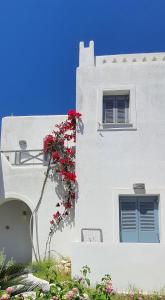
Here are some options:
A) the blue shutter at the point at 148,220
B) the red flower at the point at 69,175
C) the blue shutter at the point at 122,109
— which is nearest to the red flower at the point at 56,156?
the red flower at the point at 69,175

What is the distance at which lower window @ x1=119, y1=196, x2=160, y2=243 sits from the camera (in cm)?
1124

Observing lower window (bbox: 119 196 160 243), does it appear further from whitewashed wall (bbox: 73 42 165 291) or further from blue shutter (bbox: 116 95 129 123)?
blue shutter (bbox: 116 95 129 123)

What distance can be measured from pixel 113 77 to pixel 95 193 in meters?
4.53

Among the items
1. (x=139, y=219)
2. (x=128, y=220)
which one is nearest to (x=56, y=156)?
(x=128, y=220)

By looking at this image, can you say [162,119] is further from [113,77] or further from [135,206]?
[135,206]

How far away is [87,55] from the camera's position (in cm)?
1344

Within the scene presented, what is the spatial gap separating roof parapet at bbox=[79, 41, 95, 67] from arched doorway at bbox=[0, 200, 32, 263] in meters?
6.81

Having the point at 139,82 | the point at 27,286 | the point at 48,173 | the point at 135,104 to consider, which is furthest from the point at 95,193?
the point at 27,286

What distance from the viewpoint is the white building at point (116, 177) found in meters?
10.4

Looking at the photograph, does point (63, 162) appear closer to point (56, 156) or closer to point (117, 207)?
point (56, 156)

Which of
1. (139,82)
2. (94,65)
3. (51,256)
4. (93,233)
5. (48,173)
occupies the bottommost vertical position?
(51,256)

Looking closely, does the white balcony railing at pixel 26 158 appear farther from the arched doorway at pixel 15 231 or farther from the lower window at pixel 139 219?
the lower window at pixel 139 219

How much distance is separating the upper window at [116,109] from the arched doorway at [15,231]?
5702 millimetres

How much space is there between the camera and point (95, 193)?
1171 centimetres
